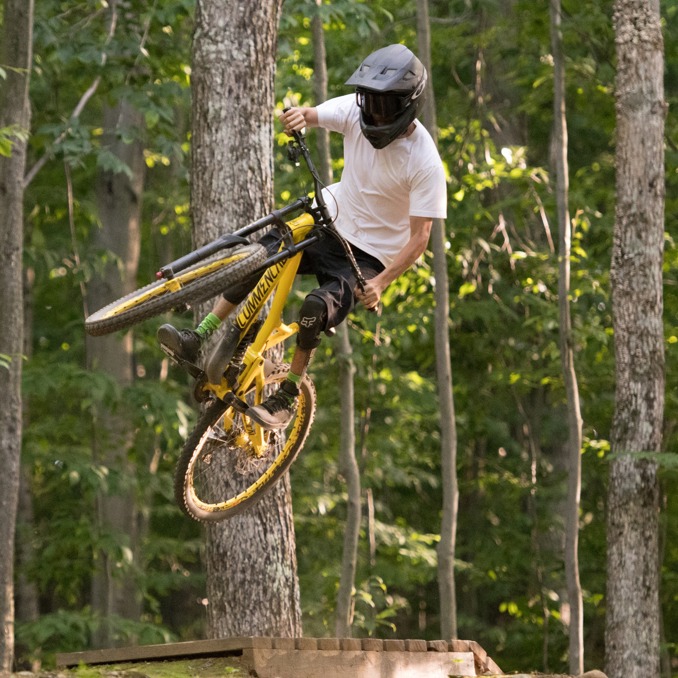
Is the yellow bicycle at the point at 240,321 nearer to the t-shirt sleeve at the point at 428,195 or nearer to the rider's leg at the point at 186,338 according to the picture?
the rider's leg at the point at 186,338

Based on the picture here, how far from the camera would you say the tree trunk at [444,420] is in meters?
13.3

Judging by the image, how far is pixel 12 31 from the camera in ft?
37.3

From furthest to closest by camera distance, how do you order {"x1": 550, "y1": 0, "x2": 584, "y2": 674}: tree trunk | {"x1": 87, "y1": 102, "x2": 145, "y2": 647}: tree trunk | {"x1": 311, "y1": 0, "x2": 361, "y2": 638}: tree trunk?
{"x1": 87, "y1": 102, "x2": 145, "y2": 647}: tree trunk → {"x1": 550, "y1": 0, "x2": 584, "y2": 674}: tree trunk → {"x1": 311, "y1": 0, "x2": 361, "y2": 638}: tree trunk

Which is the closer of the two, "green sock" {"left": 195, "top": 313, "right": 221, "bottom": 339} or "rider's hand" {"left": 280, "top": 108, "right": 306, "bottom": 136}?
"green sock" {"left": 195, "top": 313, "right": 221, "bottom": 339}

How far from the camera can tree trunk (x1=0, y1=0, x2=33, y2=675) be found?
1119cm

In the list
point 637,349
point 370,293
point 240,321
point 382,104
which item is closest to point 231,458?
point 240,321

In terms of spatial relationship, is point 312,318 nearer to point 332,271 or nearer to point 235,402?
point 332,271

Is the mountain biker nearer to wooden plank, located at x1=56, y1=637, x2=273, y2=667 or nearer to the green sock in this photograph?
the green sock

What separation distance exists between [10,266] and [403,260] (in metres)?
5.62

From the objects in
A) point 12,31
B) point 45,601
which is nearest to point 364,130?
point 12,31

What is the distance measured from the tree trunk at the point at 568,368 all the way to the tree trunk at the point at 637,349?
1.07m

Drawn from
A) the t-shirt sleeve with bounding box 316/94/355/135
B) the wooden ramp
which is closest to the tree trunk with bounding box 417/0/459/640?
the wooden ramp

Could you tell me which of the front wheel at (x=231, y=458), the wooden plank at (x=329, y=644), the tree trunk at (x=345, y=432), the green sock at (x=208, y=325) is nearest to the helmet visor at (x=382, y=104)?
the green sock at (x=208, y=325)

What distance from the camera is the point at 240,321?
259 inches
